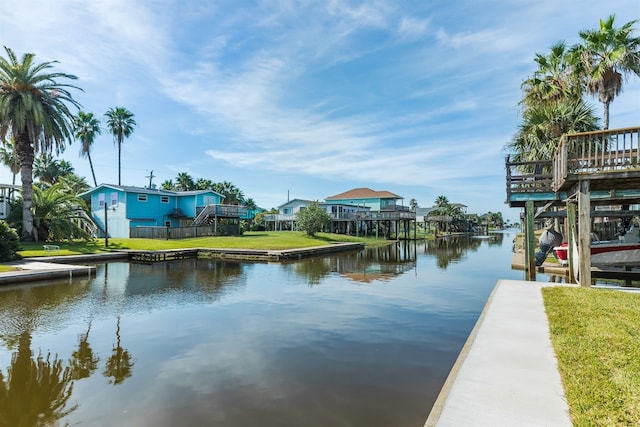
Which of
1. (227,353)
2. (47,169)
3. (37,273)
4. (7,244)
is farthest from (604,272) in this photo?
(47,169)

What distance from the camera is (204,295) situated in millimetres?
14555

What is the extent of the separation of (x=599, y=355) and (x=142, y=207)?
43.4 m

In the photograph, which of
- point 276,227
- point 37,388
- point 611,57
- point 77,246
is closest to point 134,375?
point 37,388

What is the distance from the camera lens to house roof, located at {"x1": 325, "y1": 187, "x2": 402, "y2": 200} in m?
60.8

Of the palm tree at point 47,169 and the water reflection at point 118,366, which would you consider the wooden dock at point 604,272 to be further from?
the palm tree at point 47,169

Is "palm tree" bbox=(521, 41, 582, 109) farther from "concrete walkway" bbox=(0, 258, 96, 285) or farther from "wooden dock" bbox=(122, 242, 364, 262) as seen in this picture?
"concrete walkway" bbox=(0, 258, 96, 285)

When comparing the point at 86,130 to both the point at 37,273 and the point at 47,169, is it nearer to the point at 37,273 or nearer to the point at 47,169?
the point at 47,169

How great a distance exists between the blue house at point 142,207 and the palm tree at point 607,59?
36613 millimetres

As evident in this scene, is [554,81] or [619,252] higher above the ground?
[554,81]

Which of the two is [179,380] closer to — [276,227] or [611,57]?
[611,57]

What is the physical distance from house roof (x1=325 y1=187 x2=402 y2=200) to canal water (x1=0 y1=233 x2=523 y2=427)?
4549 centimetres

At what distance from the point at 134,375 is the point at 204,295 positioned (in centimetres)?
785

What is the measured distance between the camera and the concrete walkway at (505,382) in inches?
154

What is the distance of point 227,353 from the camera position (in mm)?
7910
